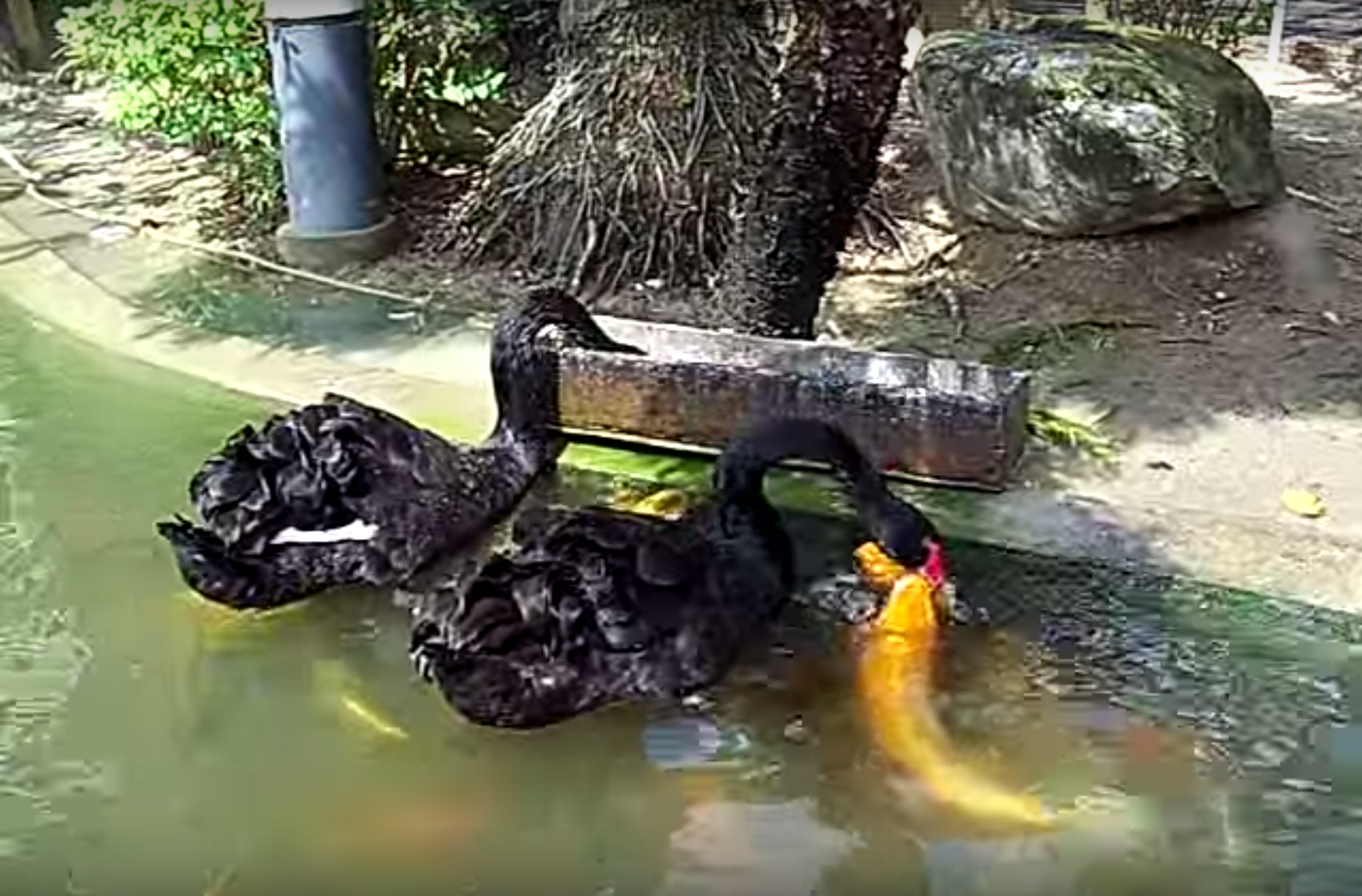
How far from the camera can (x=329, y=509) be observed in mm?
4391

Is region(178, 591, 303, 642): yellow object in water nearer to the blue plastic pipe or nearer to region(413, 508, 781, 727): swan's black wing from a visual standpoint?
region(413, 508, 781, 727): swan's black wing

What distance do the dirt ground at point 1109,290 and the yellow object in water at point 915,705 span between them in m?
1.39

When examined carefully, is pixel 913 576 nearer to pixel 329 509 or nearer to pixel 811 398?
pixel 811 398

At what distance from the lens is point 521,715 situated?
12.4 ft

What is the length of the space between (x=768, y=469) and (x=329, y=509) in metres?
1.07

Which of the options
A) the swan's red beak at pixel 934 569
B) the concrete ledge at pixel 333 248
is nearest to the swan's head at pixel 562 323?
the swan's red beak at pixel 934 569

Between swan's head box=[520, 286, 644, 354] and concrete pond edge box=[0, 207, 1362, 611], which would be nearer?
concrete pond edge box=[0, 207, 1362, 611]

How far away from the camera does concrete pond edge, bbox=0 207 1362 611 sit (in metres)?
4.52

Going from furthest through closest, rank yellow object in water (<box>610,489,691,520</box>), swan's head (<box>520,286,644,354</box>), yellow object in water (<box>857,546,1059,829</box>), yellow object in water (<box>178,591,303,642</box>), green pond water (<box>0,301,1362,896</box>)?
swan's head (<box>520,286,644,354</box>), yellow object in water (<box>610,489,691,520</box>), yellow object in water (<box>178,591,303,642</box>), yellow object in water (<box>857,546,1059,829</box>), green pond water (<box>0,301,1362,896</box>)

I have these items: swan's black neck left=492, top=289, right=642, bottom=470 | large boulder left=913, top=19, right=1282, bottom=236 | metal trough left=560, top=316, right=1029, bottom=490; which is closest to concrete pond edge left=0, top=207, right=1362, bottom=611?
metal trough left=560, top=316, right=1029, bottom=490

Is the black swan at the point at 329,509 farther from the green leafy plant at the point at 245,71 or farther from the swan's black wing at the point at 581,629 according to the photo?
the green leafy plant at the point at 245,71

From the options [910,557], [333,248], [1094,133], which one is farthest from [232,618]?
[1094,133]

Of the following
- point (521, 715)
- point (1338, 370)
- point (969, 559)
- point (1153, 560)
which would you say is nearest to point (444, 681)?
point (521, 715)

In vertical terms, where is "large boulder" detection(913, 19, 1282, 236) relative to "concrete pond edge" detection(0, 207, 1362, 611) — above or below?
above
